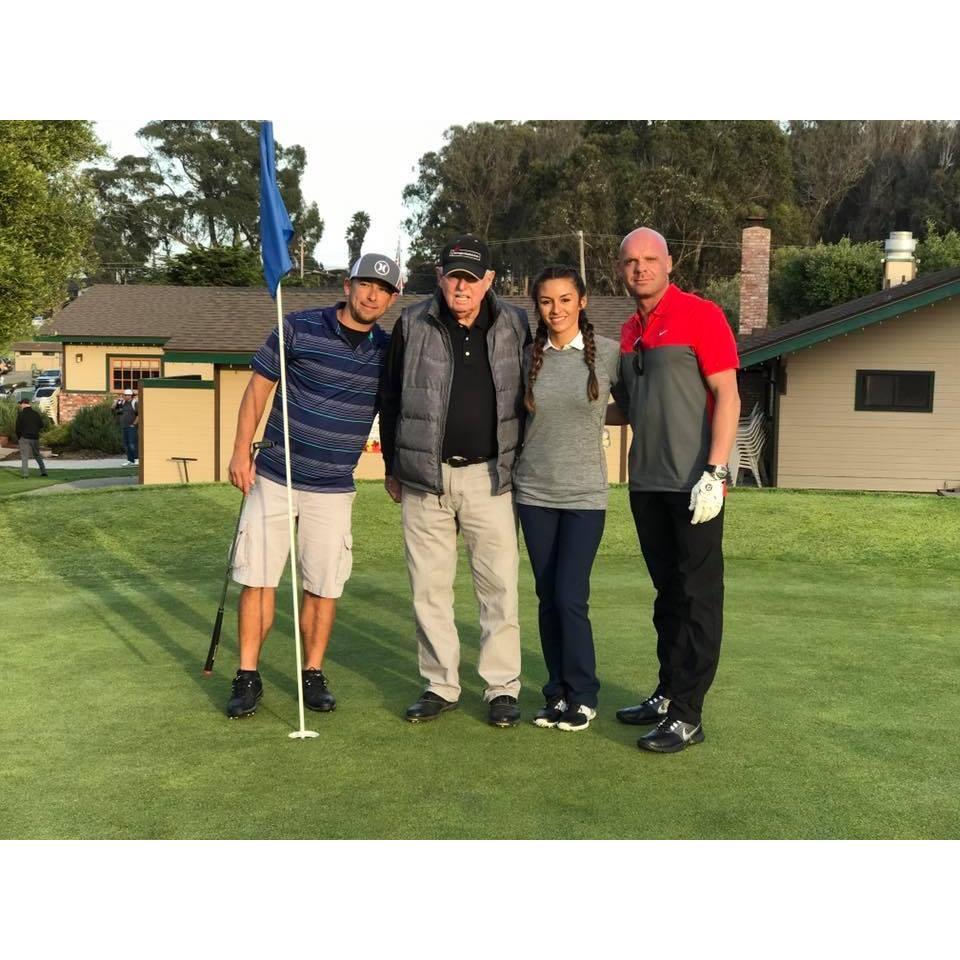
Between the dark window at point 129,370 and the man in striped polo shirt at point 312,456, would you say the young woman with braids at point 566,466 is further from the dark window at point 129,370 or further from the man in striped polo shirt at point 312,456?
the dark window at point 129,370

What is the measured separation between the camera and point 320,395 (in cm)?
551

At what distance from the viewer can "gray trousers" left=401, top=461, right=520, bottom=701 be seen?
5.40 metres

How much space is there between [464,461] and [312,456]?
2.38 ft

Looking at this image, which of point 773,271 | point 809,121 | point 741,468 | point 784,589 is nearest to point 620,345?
point 784,589

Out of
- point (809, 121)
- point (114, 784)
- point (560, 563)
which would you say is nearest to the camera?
point (114, 784)

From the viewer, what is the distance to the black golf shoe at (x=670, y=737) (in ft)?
15.5

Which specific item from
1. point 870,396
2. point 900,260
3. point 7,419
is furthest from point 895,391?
point 7,419

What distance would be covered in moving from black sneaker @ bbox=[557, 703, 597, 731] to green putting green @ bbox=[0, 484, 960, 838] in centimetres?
6

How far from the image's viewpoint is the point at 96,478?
26.0 metres

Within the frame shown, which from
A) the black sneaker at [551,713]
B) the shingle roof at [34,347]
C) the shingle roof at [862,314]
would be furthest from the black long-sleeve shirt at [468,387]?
the shingle roof at [34,347]

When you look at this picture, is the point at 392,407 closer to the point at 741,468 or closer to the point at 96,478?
the point at 741,468

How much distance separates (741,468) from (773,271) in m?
30.6

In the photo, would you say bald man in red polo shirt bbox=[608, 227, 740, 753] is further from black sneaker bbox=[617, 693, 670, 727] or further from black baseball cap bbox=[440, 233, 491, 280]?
black baseball cap bbox=[440, 233, 491, 280]

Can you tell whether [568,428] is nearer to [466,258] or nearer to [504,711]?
[466,258]
